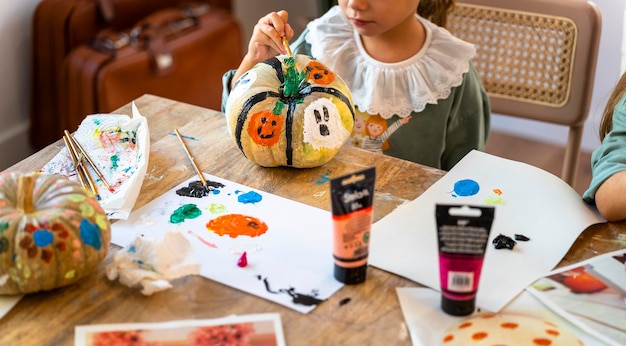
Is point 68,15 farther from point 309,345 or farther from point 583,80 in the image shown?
point 309,345

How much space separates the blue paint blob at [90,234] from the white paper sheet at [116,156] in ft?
0.47

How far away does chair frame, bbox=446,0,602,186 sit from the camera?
5.38ft

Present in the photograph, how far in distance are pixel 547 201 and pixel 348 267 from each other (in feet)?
1.22

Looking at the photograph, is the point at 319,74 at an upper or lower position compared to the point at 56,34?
upper

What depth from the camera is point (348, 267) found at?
3.17 ft

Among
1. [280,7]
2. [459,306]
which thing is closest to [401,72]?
[459,306]

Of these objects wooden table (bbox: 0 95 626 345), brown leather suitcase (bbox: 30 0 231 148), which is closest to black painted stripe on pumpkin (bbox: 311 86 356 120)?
wooden table (bbox: 0 95 626 345)

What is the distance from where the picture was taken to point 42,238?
0.91 meters

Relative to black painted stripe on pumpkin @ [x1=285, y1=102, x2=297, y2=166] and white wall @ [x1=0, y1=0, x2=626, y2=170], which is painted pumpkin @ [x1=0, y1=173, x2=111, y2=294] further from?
white wall @ [x1=0, y1=0, x2=626, y2=170]

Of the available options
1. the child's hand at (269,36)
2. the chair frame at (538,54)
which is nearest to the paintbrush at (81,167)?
the child's hand at (269,36)

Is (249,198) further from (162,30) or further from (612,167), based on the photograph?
(162,30)

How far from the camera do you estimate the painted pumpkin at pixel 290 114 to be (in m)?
1.18

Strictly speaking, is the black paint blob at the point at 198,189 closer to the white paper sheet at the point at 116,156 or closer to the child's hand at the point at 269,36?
the white paper sheet at the point at 116,156

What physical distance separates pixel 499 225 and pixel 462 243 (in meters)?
0.25
